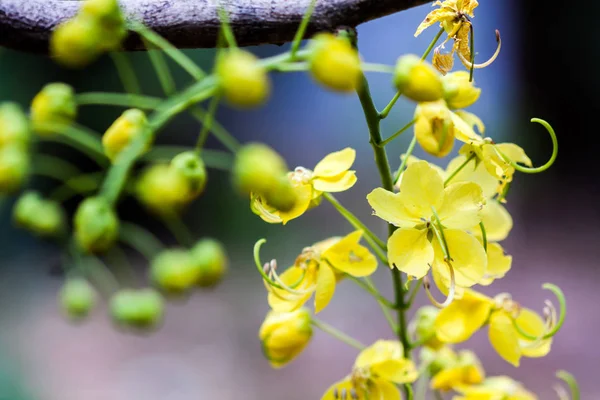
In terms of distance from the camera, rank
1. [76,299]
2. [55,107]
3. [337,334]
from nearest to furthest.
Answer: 1. [55,107]
2. [76,299]
3. [337,334]

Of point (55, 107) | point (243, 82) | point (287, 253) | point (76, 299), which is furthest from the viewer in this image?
point (287, 253)

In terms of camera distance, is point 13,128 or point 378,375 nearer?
point 13,128

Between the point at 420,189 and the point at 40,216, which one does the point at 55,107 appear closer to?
the point at 40,216

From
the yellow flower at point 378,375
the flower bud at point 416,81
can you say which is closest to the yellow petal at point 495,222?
the yellow flower at point 378,375

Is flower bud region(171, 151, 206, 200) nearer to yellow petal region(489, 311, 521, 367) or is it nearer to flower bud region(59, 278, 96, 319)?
flower bud region(59, 278, 96, 319)

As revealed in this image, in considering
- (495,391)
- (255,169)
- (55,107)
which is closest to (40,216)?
(55,107)

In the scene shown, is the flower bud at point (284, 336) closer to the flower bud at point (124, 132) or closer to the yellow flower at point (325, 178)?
the yellow flower at point (325, 178)

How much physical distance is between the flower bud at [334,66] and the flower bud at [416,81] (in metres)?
0.04

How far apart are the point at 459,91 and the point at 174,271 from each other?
0.81 feet

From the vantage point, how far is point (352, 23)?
0.37m

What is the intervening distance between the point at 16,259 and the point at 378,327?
169 cm

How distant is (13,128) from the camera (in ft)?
1.02

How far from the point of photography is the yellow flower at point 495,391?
557 mm

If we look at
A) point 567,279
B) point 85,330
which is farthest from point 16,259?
point 567,279
